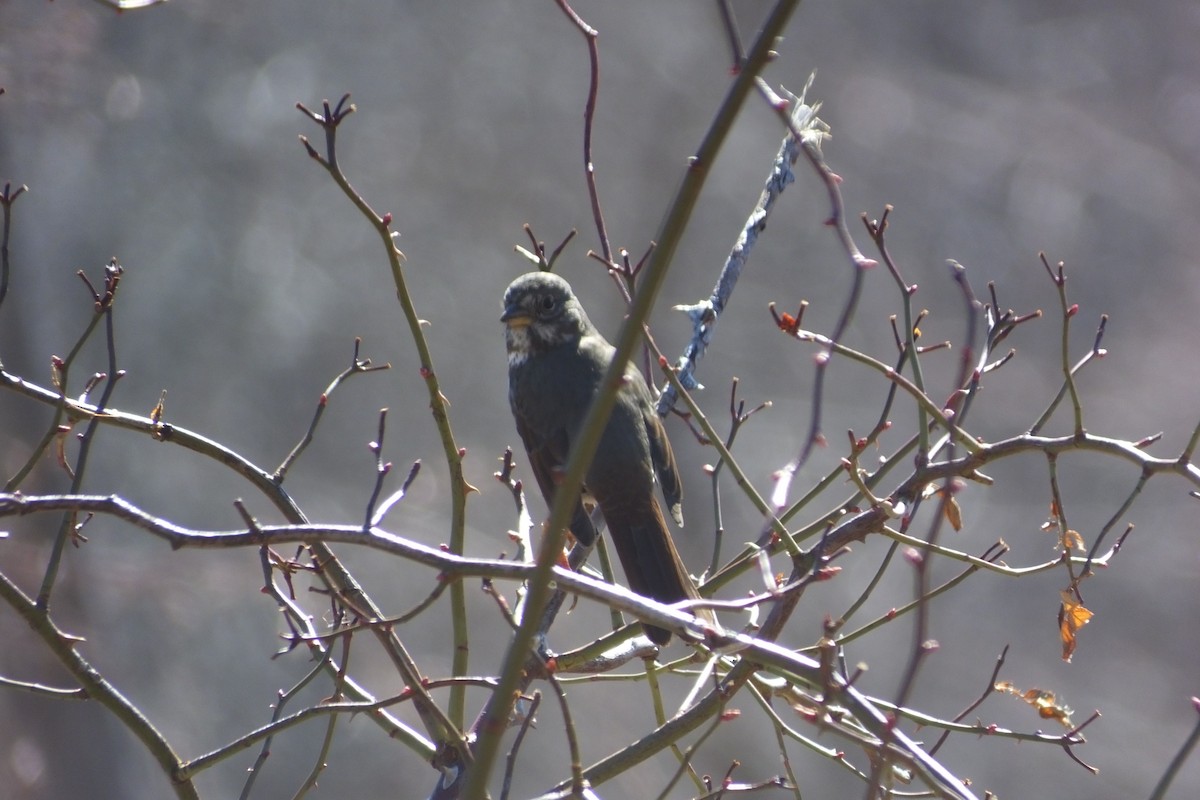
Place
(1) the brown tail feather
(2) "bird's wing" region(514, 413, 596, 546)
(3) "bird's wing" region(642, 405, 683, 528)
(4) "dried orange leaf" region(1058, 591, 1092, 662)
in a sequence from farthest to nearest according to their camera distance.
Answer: (2) "bird's wing" region(514, 413, 596, 546), (3) "bird's wing" region(642, 405, 683, 528), (1) the brown tail feather, (4) "dried orange leaf" region(1058, 591, 1092, 662)

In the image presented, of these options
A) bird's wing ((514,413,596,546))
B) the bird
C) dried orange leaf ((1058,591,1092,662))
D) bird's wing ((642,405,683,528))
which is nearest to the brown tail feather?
the bird

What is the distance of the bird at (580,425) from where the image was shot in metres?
4.25

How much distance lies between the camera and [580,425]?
14.4 ft

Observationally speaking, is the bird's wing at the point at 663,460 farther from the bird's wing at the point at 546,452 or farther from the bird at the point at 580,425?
the bird's wing at the point at 546,452

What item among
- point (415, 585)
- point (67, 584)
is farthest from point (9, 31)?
point (415, 585)

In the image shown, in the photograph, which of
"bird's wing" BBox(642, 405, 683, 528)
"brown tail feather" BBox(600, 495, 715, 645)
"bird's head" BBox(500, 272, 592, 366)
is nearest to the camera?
"brown tail feather" BBox(600, 495, 715, 645)

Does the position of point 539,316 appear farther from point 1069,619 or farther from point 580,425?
point 1069,619

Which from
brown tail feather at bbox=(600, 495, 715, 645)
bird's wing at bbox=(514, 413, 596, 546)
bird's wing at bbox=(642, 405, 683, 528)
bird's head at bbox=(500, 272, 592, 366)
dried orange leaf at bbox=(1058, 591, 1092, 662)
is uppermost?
bird's head at bbox=(500, 272, 592, 366)

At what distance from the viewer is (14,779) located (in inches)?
375

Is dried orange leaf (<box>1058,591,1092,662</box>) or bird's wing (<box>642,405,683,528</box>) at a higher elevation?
bird's wing (<box>642,405,683,528</box>)

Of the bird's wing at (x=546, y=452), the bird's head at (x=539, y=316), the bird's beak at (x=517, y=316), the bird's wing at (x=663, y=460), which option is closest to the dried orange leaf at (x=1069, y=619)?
the bird's wing at (x=663, y=460)

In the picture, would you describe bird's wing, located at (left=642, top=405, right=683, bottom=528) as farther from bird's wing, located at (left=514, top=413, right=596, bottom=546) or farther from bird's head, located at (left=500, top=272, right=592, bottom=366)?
bird's head, located at (left=500, top=272, right=592, bottom=366)

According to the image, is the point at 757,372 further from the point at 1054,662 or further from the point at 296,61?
the point at 296,61

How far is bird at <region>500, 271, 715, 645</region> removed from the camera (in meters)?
4.25
